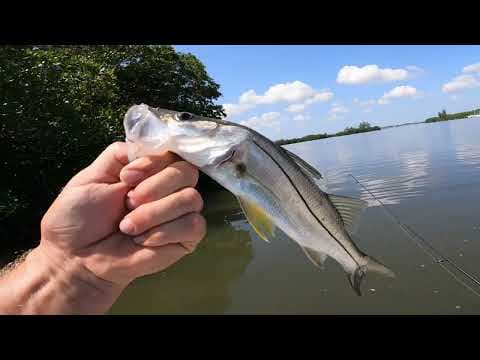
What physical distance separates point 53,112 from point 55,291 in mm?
16645

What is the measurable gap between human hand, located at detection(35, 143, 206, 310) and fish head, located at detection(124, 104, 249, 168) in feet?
0.34

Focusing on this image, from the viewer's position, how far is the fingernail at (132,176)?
6.96 ft

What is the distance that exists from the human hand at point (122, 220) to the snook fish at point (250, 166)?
156 millimetres

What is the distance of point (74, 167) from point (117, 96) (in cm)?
647

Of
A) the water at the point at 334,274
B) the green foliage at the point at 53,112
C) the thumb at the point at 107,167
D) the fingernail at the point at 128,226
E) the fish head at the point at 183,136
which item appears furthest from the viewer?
the green foliage at the point at 53,112

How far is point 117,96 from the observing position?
24984 millimetres

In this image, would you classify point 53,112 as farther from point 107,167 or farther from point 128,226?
point 128,226

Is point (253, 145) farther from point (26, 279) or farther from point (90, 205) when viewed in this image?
point (26, 279)

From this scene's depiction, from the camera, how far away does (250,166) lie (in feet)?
6.63

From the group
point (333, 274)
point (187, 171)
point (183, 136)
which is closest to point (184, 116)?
point (183, 136)

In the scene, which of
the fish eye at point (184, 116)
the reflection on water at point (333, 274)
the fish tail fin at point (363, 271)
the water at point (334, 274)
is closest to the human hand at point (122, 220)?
the fish eye at point (184, 116)

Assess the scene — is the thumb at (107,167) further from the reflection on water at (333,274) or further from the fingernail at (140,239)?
the reflection on water at (333,274)

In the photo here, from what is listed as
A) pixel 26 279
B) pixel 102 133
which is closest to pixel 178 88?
pixel 102 133

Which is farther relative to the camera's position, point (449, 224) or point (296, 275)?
point (449, 224)
